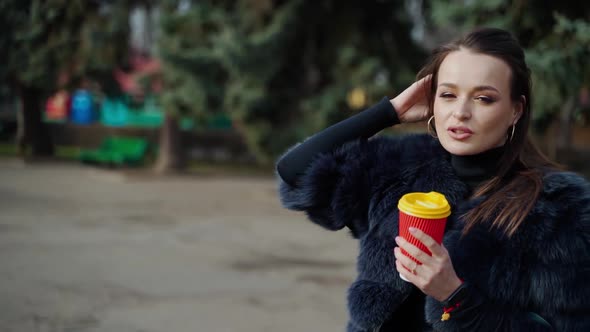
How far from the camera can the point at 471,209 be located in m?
1.72

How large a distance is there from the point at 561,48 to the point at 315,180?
6.85m

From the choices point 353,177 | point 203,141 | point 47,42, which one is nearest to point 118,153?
point 47,42

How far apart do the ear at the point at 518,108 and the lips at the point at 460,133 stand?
151 mm

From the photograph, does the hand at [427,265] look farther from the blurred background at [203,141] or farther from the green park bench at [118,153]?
the green park bench at [118,153]

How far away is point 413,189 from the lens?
6.07 feet

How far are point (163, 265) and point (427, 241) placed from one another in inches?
218

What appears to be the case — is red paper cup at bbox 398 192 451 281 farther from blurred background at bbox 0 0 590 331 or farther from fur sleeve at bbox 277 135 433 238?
blurred background at bbox 0 0 590 331

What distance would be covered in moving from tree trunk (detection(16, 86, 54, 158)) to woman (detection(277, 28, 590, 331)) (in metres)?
18.5

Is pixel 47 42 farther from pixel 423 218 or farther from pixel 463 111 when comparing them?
Answer: pixel 423 218

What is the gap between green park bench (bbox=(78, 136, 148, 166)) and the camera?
1708 centimetres

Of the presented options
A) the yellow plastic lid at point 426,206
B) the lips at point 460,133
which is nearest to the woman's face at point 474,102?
the lips at point 460,133

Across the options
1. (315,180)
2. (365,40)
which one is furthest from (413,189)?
(365,40)

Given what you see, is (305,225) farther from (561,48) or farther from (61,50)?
(61,50)

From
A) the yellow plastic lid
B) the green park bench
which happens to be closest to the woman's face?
the yellow plastic lid
